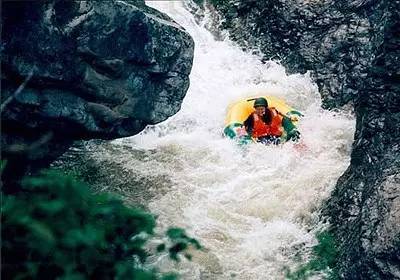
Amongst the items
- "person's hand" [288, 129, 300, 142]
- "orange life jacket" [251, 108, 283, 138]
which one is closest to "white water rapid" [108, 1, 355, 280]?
"person's hand" [288, 129, 300, 142]

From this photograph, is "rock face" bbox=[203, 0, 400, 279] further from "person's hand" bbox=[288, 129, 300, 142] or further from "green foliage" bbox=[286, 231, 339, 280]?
"person's hand" bbox=[288, 129, 300, 142]

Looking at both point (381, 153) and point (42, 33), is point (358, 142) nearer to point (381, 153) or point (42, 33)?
point (381, 153)

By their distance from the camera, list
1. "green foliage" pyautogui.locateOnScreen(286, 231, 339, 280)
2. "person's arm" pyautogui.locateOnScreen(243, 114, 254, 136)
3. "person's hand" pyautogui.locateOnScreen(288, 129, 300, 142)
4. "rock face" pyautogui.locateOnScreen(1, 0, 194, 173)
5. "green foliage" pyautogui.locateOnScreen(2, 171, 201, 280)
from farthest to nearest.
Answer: "person's arm" pyautogui.locateOnScreen(243, 114, 254, 136), "person's hand" pyautogui.locateOnScreen(288, 129, 300, 142), "green foliage" pyautogui.locateOnScreen(286, 231, 339, 280), "rock face" pyautogui.locateOnScreen(1, 0, 194, 173), "green foliage" pyautogui.locateOnScreen(2, 171, 201, 280)

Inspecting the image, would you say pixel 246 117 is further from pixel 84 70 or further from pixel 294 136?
pixel 84 70

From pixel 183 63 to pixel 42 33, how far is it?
178 cm

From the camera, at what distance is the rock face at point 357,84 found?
5.32 m

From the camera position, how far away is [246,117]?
888 centimetres

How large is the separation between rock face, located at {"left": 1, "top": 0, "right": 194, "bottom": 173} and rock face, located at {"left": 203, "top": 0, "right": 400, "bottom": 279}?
2274mm

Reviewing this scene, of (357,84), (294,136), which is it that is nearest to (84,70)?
(294,136)

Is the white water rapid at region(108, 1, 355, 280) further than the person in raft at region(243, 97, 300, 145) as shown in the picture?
No

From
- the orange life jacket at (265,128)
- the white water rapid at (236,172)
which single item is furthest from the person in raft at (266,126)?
the white water rapid at (236,172)

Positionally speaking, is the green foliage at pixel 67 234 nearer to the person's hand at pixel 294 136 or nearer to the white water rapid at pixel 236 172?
the white water rapid at pixel 236 172

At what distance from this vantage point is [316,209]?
6.98m

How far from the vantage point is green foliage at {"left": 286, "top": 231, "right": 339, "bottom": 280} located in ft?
19.1
